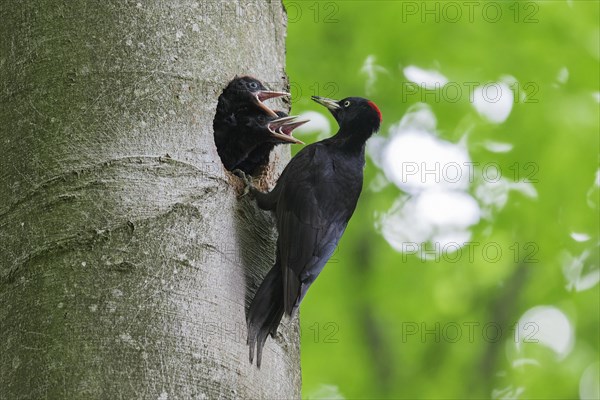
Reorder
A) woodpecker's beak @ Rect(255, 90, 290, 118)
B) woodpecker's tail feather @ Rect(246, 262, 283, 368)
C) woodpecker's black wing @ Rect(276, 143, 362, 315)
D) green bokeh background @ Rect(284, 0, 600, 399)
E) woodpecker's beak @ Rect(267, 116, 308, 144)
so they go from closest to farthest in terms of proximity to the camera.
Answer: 1. woodpecker's tail feather @ Rect(246, 262, 283, 368)
2. woodpecker's black wing @ Rect(276, 143, 362, 315)
3. woodpecker's beak @ Rect(255, 90, 290, 118)
4. woodpecker's beak @ Rect(267, 116, 308, 144)
5. green bokeh background @ Rect(284, 0, 600, 399)

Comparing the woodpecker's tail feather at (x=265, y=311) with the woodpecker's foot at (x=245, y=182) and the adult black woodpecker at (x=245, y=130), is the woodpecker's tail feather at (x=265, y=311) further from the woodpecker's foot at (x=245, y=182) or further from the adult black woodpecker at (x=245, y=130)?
the adult black woodpecker at (x=245, y=130)

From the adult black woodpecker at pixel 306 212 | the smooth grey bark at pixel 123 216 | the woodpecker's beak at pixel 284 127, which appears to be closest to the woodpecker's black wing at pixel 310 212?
the adult black woodpecker at pixel 306 212

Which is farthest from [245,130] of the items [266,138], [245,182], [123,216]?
[123,216]

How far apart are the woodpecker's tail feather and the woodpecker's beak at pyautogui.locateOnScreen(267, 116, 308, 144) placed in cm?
103

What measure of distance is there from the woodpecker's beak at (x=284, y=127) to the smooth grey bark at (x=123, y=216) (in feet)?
2.53

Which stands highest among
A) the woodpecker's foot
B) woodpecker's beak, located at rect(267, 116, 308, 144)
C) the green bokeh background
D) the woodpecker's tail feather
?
the woodpecker's foot

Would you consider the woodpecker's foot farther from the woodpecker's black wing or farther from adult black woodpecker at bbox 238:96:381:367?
the woodpecker's black wing

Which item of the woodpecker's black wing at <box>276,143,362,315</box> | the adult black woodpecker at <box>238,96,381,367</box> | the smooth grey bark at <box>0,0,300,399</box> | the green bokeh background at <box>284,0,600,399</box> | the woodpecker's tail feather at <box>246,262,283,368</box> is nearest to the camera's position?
the smooth grey bark at <box>0,0,300,399</box>

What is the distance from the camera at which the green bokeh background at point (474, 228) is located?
5.26 meters

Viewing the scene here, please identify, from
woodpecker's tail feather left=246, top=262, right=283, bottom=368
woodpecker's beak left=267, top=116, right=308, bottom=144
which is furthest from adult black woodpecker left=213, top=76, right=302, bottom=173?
woodpecker's tail feather left=246, top=262, right=283, bottom=368

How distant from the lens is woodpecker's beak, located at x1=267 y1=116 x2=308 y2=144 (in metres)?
3.83

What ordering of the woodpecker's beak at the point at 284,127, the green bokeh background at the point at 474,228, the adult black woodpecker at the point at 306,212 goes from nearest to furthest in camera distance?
the adult black woodpecker at the point at 306,212
the woodpecker's beak at the point at 284,127
the green bokeh background at the point at 474,228

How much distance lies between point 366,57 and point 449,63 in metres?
0.58

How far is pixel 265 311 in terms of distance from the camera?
2.71 meters
